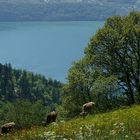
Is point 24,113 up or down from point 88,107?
up

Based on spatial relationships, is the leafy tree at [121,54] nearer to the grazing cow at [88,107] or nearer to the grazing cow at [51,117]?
the grazing cow at [88,107]

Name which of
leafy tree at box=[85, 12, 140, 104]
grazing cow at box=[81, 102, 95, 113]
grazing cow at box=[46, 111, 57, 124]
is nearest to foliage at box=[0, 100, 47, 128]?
leafy tree at box=[85, 12, 140, 104]

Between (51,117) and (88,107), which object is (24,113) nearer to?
(88,107)

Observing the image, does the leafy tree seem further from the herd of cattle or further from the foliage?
the foliage

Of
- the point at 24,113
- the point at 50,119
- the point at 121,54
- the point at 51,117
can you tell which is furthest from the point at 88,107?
the point at 24,113

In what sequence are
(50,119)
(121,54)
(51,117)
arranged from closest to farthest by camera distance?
1. (50,119)
2. (51,117)
3. (121,54)

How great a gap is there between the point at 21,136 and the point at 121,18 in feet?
168

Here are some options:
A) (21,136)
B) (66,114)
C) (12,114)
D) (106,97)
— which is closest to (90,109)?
(21,136)

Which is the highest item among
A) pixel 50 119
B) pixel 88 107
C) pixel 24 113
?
pixel 24 113

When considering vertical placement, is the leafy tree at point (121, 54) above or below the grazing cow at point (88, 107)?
above

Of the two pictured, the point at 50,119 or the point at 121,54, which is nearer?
the point at 50,119

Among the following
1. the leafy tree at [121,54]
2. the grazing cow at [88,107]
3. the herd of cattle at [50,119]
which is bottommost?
the herd of cattle at [50,119]

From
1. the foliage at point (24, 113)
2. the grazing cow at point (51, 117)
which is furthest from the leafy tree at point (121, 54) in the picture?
the foliage at point (24, 113)

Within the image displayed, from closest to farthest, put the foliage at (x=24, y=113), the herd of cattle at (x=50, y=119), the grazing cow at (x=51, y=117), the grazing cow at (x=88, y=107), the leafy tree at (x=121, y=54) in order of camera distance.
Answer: the herd of cattle at (x=50, y=119) → the grazing cow at (x=51, y=117) → the grazing cow at (x=88, y=107) → the leafy tree at (x=121, y=54) → the foliage at (x=24, y=113)
